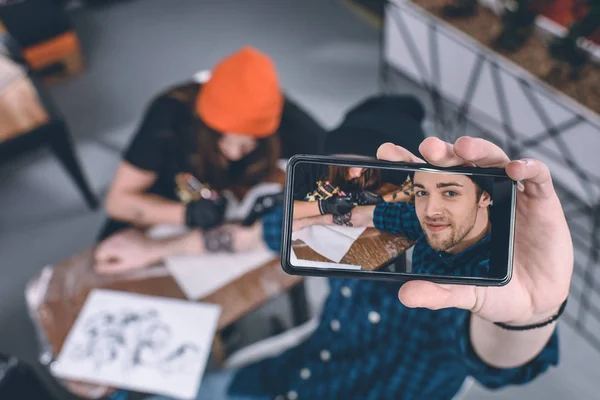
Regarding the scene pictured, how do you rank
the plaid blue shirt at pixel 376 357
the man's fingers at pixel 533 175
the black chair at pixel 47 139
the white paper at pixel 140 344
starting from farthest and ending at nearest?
the black chair at pixel 47 139 < the white paper at pixel 140 344 < the plaid blue shirt at pixel 376 357 < the man's fingers at pixel 533 175

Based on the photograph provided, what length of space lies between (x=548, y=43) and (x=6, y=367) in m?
1.84

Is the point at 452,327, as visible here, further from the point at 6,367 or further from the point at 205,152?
the point at 6,367

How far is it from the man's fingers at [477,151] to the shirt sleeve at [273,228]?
596mm

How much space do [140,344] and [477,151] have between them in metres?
0.82

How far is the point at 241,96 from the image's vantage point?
1.11 meters

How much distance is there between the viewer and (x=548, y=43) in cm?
168

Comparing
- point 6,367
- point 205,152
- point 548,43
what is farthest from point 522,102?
point 6,367

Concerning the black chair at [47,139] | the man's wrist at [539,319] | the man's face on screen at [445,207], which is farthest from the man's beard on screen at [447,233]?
the black chair at [47,139]

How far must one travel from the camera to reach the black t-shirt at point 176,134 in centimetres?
126

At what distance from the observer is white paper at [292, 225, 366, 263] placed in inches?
22.3

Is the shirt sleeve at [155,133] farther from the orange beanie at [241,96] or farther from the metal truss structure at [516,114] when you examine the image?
the metal truss structure at [516,114]

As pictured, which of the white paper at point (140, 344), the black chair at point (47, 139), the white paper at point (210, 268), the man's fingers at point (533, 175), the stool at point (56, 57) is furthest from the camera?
the stool at point (56, 57)

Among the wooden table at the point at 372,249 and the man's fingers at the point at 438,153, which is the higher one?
the man's fingers at the point at 438,153

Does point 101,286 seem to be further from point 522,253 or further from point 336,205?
point 522,253
